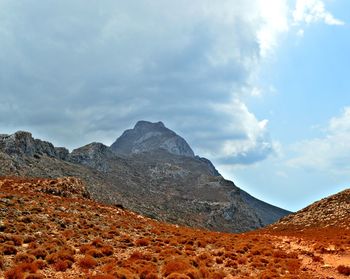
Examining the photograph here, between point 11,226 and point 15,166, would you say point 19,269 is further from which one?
point 15,166

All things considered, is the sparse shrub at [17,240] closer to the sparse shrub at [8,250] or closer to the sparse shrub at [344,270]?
the sparse shrub at [8,250]

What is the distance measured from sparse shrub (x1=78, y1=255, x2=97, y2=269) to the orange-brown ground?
0.06m

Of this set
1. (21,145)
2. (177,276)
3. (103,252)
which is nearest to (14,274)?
(103,252)

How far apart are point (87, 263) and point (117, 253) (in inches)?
177

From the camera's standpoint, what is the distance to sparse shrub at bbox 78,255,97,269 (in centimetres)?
2036

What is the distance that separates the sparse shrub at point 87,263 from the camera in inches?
802

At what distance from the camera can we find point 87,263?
2055 centimetres

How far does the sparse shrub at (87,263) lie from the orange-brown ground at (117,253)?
0.06m

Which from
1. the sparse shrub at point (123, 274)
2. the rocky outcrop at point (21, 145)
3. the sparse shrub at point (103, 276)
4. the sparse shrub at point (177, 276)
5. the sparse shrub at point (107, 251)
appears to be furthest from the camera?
the rocky outcrop at point (21, 145)

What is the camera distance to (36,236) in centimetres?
2528

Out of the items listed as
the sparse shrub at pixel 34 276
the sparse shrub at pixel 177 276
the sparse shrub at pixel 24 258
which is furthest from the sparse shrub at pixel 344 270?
the sparse shrub at pixel 24 258

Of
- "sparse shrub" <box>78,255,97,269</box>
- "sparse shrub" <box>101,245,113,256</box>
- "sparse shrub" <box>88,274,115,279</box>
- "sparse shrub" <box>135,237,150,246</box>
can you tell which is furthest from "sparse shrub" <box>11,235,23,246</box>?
"sparse shrub" <box>135,237,150,246</box>

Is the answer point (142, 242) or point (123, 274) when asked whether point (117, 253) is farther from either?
point (123, 274)

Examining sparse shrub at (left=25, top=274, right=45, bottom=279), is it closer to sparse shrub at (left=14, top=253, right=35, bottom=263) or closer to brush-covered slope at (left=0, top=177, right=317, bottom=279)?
brush-covered slope at (left=0, top=177, right=317, bottom=279)
